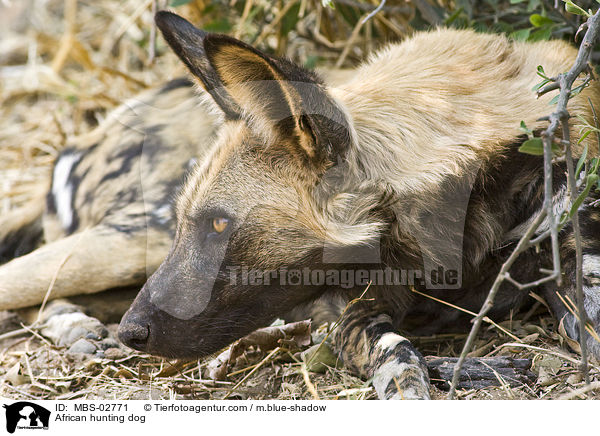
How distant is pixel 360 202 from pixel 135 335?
2.60 ft

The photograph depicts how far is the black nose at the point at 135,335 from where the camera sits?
6.87ft

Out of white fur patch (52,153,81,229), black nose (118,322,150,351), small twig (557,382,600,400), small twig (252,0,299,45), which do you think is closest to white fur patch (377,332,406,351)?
small twig (557,382,600,400)

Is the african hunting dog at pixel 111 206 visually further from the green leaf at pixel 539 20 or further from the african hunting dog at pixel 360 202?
the green leaf at pixel 539 20

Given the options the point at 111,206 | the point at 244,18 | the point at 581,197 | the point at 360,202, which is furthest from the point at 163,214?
the point at 581,197

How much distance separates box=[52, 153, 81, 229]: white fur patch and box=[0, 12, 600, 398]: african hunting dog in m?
1.18

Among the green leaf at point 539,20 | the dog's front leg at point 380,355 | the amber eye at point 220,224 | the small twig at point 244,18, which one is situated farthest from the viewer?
the small twig at point 244,18

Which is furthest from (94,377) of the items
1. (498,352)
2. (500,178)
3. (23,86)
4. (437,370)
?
(23,86)

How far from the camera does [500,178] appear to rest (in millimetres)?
2053

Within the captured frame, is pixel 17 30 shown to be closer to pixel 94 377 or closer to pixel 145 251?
pixel 145 251

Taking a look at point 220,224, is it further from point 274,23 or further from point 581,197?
point 274,23

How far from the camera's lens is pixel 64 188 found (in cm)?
330

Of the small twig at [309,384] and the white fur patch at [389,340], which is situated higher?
the white fur patch at [389,340]
